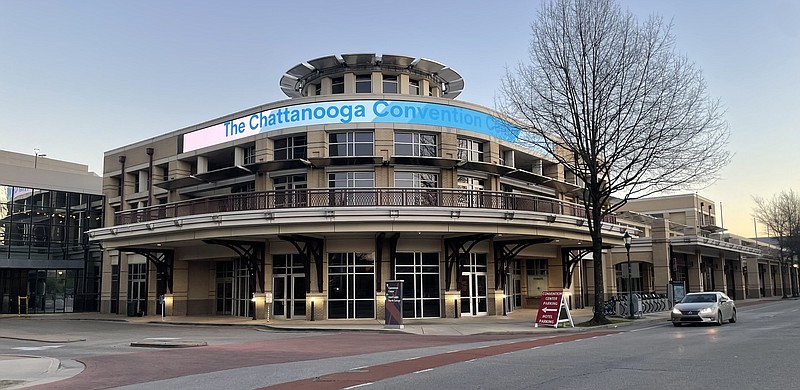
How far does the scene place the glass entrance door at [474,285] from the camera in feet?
106

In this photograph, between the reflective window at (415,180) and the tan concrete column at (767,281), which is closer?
the reflective window at (415,180)

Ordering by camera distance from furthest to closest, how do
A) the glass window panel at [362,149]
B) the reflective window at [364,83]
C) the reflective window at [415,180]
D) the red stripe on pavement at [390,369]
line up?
1. the reflective window at [364,83]
2. the reflective window at [415,180]
3. the glass window panel at [362,149]
4. the red stripe on pavement at [390,369]

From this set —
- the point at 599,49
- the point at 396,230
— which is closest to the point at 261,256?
the point at 396,230

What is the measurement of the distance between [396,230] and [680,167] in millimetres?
11993

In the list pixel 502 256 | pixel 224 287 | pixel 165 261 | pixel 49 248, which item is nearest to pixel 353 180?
pixel 502 256

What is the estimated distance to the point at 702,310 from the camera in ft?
82.1

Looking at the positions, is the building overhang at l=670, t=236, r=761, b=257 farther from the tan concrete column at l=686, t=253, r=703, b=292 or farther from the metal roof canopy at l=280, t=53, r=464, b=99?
the metal roof canopy at l=280, t=53, r=464, b=99

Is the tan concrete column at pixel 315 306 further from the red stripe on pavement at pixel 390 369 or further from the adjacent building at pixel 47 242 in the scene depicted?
the adjacent building at pixel 47 242

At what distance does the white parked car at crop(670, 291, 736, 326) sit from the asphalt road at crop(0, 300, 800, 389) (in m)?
2.30

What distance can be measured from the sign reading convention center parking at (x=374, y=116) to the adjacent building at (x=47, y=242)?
19.3 meters

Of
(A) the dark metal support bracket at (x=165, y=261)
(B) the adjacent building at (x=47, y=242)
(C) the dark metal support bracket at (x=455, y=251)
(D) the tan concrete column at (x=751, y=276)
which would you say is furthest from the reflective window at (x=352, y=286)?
(D) the tan concrete column at (x=751, y=276)

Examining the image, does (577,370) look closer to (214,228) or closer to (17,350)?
(17,350)

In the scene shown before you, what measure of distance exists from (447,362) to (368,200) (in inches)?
602

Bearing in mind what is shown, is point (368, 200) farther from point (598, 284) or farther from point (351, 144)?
point (598, 284)
